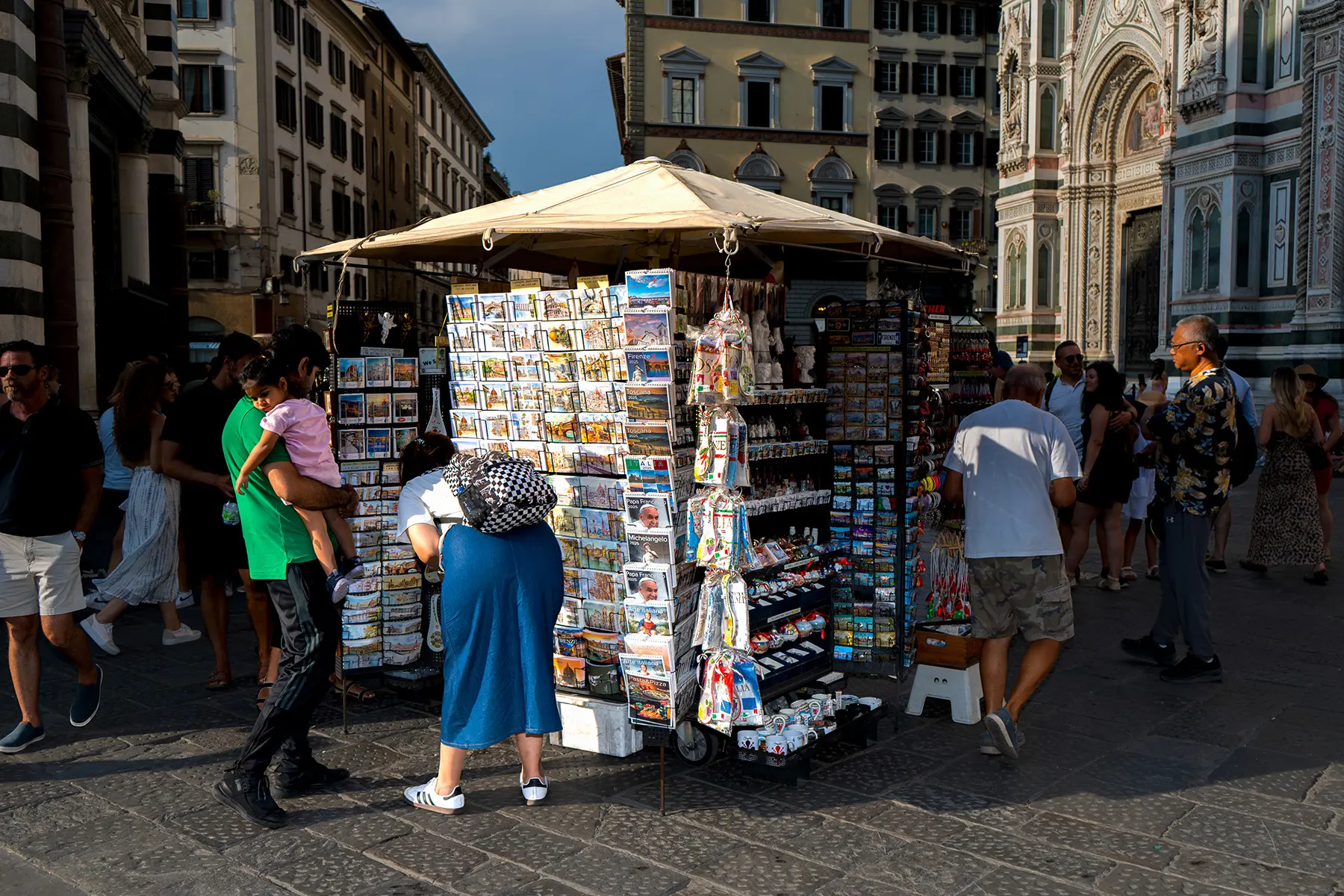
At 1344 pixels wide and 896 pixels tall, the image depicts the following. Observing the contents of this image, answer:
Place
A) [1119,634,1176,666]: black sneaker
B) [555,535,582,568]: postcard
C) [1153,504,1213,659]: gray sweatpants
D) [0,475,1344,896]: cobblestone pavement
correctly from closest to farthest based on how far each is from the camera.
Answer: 1. [0,475,1344,896]: cobblestone pavement
2. [555,535,582,568]: postcard
3. [1153,504,1213,659]: gray sweatpants
4. [1119,634,1176,666]: black sneaker

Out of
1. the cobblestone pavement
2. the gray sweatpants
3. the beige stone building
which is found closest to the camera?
the cobblestone pavement

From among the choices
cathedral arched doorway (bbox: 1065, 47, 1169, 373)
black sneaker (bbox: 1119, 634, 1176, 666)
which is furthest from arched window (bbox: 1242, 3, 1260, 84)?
black sneaker (bbox: 1119, 634, 1176, 666)

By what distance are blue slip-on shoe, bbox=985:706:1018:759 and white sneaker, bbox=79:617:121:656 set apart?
17.0 ft

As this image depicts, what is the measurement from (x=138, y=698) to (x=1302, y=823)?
550cm

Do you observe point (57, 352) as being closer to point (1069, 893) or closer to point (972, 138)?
point (1069, 893)

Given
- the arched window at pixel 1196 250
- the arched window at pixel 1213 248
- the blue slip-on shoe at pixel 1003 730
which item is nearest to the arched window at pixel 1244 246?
the arched window at pixel 1213 248

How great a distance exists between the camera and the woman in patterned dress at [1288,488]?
857cm

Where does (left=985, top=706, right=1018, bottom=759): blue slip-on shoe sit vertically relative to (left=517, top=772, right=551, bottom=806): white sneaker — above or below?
above

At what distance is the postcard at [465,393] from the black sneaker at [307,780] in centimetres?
176

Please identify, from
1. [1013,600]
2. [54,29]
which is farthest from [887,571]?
[54,29]

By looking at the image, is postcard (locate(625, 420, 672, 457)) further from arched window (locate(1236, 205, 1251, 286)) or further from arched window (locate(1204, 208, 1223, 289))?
arched window (locate(1204, 208, 1223, 289))

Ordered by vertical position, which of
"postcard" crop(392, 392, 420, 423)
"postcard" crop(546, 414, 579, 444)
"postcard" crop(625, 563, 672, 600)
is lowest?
"postcard" crop(625, 563, 672, 600)

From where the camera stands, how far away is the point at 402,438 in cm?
602

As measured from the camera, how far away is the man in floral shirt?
609 centimetres
